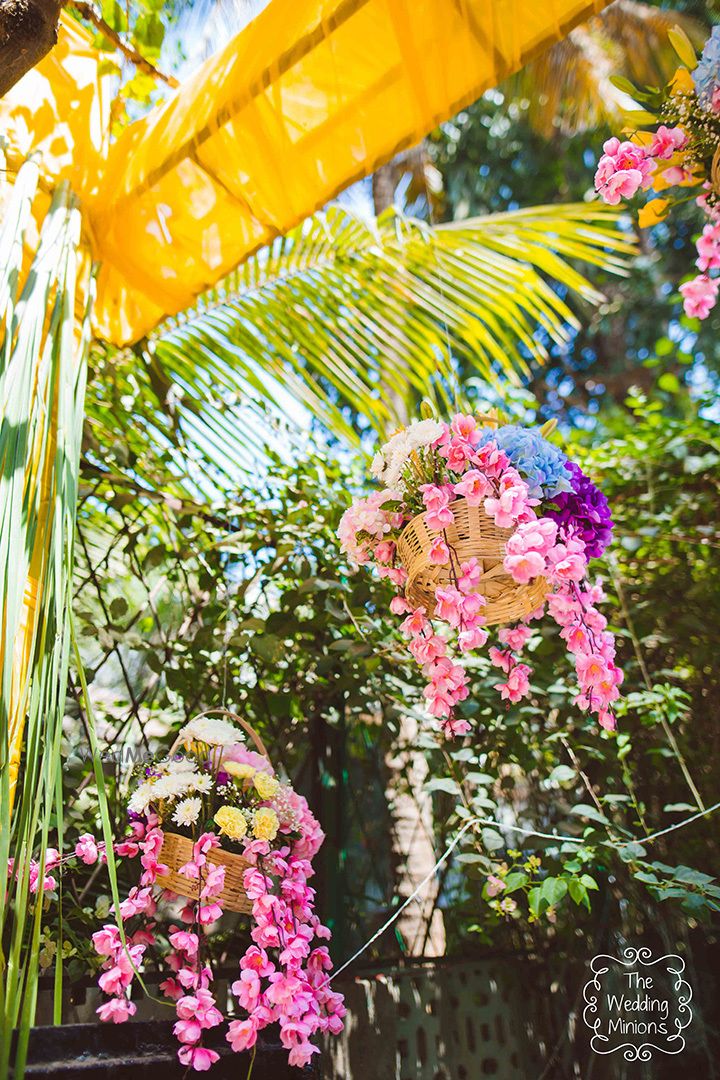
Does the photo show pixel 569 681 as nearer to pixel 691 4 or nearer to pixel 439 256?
pixel 439 256

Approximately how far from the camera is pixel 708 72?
44.7 inches

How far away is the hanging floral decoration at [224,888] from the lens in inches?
43.8

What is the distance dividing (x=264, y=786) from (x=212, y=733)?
0.12m

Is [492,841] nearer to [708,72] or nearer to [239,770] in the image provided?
[239,770]

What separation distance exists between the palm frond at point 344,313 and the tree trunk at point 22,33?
3.32 feet

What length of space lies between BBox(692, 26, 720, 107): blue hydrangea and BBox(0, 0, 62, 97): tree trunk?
87 cm

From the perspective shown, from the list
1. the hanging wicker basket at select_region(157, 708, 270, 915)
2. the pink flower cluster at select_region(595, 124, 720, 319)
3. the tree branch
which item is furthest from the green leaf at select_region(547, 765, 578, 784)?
the tree branch

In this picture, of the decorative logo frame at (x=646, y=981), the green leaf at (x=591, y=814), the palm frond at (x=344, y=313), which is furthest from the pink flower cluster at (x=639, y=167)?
the decorative logo frame at (x=646, y=981)

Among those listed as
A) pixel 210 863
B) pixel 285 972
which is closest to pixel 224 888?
pixel 210 863

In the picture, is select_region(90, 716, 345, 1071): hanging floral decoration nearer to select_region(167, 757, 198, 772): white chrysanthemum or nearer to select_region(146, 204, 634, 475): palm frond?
select_region(167, 757, 198, 772): white chrysanthemum

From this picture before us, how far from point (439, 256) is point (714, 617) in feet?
3.95

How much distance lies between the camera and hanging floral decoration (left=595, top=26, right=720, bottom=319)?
1132mm

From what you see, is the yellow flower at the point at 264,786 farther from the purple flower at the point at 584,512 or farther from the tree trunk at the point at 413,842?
the tree trunk at the point at 413,842

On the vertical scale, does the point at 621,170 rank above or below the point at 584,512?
above
